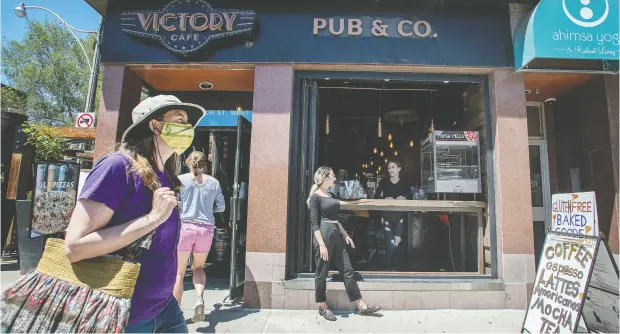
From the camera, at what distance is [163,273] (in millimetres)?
1695

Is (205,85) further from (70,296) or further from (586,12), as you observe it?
(586,12)

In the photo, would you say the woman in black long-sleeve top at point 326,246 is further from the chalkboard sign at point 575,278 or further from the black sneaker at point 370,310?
the chalkboard sign at point 575,278

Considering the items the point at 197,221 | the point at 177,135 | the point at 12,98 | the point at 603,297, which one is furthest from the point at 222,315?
the point at 12,98

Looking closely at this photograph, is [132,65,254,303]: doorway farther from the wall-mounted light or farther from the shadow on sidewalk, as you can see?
the shadow on sidewalk

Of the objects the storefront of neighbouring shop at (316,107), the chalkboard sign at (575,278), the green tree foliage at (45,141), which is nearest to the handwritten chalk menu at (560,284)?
the chalkboard sign at (575,278)

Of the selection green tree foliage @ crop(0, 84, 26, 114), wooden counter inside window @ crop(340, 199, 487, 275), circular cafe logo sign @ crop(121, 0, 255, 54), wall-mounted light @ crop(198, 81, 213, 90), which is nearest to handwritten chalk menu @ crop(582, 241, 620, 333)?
wooden counter inside window @ crop(340, 199, 487, 275)

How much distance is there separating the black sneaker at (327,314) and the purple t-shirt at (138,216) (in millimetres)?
3054

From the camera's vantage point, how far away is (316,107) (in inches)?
220

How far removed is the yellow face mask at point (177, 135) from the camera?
1882mm

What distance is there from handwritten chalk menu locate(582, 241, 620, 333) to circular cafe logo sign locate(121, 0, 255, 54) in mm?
5523

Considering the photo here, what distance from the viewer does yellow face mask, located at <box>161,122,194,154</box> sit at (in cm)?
188

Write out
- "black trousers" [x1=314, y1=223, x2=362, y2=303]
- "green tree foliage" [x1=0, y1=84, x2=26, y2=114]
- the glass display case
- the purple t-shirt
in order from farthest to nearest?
1. "green tree foliage" [x1=0, y1=84, x2=26, y2=114]
2. the glass display case
3. "black trousers" [x1=314, y1=223, x2=362, y2=303]
4. the purple t-shirt

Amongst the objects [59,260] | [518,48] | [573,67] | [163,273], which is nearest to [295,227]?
[163,273]

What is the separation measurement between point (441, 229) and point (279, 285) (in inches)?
167
